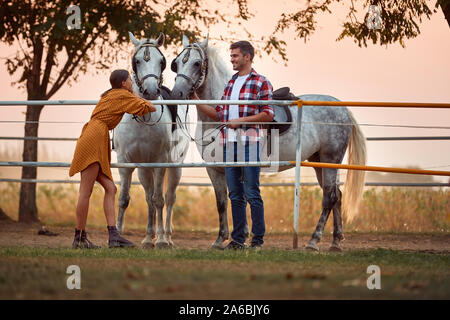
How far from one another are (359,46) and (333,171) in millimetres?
3034

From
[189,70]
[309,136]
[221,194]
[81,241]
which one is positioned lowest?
[81,241]

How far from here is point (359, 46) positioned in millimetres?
10195

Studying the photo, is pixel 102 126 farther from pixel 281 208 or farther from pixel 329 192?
pixel 281 208

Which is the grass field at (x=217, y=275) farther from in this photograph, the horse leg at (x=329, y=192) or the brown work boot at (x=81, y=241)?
the horse leg at (x=329, y=192)

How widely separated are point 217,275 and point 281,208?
7410 millimetres

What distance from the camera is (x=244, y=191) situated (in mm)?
6590

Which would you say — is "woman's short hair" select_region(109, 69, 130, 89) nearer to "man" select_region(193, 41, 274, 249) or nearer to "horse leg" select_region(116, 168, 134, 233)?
"man" select_region(193, 41, 274, 249)

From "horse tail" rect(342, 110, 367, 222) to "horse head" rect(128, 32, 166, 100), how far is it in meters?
2.64

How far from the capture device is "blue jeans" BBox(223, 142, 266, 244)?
643 cm

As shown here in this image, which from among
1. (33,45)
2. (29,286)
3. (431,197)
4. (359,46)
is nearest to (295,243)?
(29,286)

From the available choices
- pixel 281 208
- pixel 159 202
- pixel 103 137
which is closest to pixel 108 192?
pixel 103 137

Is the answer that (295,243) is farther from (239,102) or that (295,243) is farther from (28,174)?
(28,174)

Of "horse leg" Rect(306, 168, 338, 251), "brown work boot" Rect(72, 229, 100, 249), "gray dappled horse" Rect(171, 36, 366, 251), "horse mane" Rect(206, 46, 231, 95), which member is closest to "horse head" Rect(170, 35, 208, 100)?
"gray dappled horse" Rect(171, 36, 366, 251)
